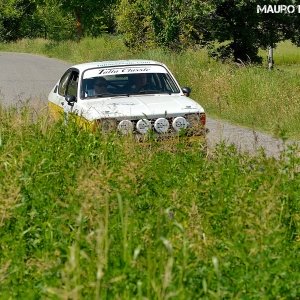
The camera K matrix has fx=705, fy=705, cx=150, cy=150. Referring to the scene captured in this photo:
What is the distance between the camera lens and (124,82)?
1049 centimetres

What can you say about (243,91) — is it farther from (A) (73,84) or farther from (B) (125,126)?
(B) (125,126)

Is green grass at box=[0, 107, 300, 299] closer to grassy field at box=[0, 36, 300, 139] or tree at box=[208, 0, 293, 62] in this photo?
grassy field at box=[0, 36, 300, 139]

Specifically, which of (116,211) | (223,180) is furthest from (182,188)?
(116,211)

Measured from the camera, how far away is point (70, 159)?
24.9ft

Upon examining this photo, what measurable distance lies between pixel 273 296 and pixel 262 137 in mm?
9155

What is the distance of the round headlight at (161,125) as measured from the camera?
9.20 meters

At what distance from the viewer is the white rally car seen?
9227mm

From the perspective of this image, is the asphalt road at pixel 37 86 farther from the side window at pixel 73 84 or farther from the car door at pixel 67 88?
the side window at pixel 73 84

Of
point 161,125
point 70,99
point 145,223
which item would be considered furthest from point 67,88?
point 145,223

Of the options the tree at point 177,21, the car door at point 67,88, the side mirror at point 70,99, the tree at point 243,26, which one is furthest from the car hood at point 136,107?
the tree at point 243,26

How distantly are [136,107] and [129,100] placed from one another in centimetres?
42

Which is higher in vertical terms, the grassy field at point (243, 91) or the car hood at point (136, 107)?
the car hood at point (136, 107)

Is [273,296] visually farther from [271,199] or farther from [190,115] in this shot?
[190,115]

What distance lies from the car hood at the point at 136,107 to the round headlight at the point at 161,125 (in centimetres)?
10
